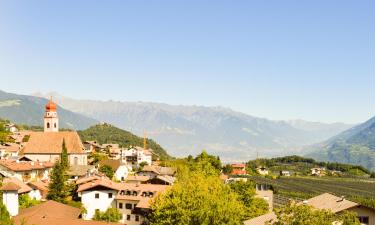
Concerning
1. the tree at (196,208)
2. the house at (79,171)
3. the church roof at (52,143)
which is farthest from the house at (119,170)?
the tree at (196,208)

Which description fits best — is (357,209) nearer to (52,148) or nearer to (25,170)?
(25,170)

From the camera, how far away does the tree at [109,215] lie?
248 ft

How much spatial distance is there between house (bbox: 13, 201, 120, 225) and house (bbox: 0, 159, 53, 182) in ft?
88.3

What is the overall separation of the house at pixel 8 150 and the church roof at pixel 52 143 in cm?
556

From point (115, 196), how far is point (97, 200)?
3636 millimetres

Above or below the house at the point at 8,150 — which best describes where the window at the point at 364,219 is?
below

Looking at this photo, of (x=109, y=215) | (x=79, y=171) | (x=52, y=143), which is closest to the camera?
(x=109, y=215)

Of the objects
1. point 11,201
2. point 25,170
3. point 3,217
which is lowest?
point 25,170

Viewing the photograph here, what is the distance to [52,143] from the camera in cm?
13112

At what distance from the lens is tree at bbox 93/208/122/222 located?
248ft

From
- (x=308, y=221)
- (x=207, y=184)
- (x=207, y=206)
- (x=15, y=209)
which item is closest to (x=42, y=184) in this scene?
(x=15, y=209)

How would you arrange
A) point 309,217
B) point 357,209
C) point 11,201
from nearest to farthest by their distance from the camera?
point 309,217 < point 357,209 < point 11,201

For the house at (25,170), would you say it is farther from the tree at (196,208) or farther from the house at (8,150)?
the tree at (196,208)

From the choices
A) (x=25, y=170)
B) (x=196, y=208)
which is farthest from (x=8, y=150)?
(x=196, y=208)
